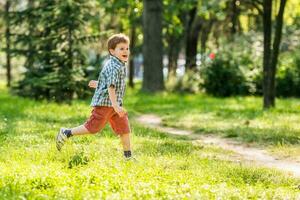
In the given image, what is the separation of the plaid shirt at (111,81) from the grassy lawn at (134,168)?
762 millimetres

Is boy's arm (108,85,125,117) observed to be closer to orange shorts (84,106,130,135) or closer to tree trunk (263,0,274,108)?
orange shorts (84,106,130,135)

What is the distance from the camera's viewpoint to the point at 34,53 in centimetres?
2244

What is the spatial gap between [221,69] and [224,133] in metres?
14.4

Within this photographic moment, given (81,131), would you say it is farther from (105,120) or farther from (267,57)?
(267,57)

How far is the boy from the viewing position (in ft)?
30.0

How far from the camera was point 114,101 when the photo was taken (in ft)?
29.7

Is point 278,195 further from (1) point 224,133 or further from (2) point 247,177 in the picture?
(1) point 224,133

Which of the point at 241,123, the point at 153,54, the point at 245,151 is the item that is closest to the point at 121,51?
the point at 245,151

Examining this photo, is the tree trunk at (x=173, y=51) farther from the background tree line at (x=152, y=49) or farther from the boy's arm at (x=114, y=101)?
the boy's arm at (x=114, y=101)

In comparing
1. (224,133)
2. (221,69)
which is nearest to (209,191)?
(224,133)

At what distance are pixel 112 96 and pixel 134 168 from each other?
1.27m

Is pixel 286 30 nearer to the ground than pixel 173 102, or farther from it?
farther from it

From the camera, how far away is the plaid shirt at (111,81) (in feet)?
30.0

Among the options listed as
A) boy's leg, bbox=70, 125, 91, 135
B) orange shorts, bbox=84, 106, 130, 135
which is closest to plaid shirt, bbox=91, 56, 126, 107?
orange shorts, bbox=84, 106, 130, 135
